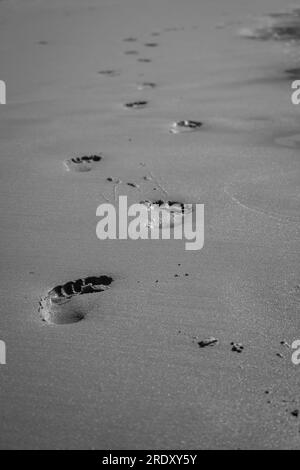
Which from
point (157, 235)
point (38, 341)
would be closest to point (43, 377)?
point (38, 341)

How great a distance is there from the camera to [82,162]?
3451 mm

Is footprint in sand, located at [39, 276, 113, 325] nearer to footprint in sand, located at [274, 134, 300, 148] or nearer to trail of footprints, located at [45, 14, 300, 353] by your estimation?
trail of footprints, located at [45, 14, 300, 353]

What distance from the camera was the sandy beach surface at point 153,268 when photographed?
1612mm

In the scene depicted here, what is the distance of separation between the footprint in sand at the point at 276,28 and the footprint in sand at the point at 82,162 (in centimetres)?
449

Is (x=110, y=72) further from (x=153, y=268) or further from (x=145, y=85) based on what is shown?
(x=153, y=268)

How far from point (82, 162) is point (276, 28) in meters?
5.41

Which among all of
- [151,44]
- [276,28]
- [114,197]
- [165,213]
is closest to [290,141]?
[165,213]

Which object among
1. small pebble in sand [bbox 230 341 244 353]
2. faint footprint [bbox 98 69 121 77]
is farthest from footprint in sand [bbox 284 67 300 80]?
small pebble in sand [bbox 230 341 244 353]

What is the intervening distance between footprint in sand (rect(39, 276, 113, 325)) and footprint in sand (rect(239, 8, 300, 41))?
5796 mm

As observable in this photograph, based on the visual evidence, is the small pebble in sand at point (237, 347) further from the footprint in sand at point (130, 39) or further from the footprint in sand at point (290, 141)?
the footprint in sand at point (130, 39)

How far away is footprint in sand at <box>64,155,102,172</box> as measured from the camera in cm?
337

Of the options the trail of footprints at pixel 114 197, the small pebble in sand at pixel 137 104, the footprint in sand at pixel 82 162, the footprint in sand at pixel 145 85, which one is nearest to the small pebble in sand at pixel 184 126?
the trail of footprints at pixel 114 197

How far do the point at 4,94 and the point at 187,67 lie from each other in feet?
7.07

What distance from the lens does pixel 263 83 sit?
16.4 ft
